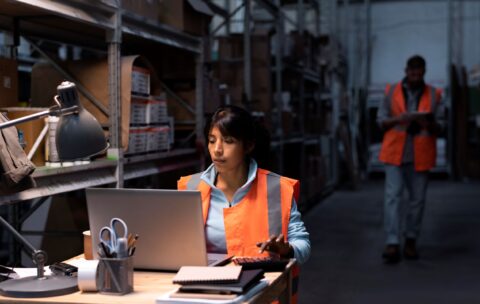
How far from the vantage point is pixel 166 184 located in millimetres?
4895

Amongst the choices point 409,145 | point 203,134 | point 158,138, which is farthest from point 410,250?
point 158,138

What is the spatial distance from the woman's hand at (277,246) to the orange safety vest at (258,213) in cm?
12

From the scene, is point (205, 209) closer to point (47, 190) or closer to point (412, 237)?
point (47, 190)

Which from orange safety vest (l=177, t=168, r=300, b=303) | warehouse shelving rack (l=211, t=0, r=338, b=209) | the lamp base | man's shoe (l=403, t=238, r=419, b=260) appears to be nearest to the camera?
the lamp base

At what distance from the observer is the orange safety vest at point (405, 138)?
5.13 m

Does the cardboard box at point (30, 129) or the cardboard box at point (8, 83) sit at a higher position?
the cardboard box at point (8, 83)

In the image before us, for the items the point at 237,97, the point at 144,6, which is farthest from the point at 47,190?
the point at 237,97

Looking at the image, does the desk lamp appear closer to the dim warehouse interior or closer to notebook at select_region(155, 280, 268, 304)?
the dim warehouse interior

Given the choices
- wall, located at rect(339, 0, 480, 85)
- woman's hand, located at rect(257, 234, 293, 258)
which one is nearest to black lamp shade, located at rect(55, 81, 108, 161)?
woman's hand, located at rect(257, 234, 293, 258)

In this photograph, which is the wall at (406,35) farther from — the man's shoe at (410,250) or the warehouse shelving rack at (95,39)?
the warehouse shelving rack at (95,39)

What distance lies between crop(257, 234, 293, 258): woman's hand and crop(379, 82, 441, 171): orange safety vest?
3114 mm

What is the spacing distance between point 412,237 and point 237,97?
1.78 metres

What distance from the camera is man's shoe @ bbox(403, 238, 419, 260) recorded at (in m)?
5.27

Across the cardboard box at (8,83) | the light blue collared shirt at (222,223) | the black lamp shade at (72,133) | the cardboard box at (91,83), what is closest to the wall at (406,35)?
the cardboard box at (91,83)
